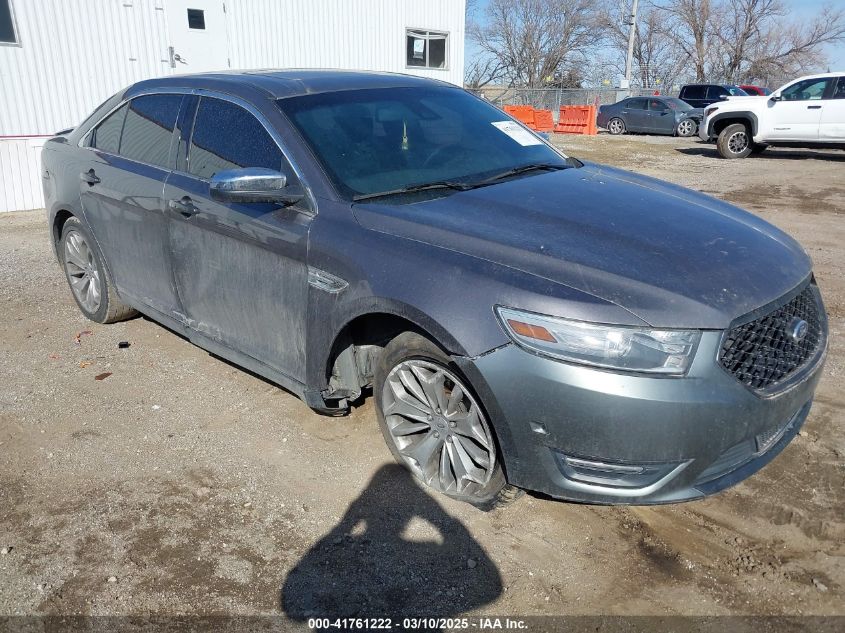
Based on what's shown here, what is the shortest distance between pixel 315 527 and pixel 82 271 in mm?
3410

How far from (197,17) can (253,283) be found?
10378 mm

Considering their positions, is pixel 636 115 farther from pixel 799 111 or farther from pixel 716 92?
pixel 799 111

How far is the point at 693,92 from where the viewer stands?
27375mm

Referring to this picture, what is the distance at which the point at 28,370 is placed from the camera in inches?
188

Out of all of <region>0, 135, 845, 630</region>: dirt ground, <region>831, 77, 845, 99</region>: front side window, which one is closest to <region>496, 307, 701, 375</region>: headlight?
<region>0, 135, 845, 630</region>: dirt ground

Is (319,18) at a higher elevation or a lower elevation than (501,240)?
higher

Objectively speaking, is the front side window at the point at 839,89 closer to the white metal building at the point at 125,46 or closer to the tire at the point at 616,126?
the white metal building at the point at 125,46

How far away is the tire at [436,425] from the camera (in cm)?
289

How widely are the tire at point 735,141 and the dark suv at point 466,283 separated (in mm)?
15007

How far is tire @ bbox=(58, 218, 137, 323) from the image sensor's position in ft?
16.6

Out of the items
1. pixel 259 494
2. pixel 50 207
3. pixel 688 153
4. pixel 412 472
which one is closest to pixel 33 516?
pixel 259 494

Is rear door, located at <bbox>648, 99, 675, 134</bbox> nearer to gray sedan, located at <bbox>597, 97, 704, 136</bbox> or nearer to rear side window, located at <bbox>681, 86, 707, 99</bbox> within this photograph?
gray sedan, located at <bbox>597, 97, 704, 136</bbox>

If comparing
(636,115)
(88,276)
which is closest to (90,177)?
(88,276)

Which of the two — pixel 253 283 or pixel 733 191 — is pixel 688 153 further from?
pixel 253 283
